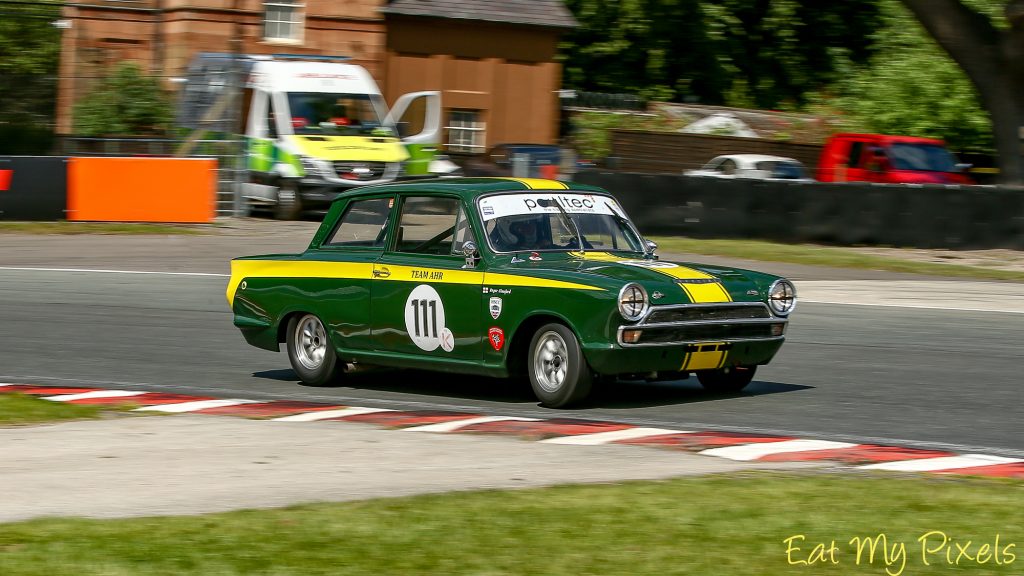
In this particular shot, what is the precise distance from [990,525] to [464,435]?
10.6 feet

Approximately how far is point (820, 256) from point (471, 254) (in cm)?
1274

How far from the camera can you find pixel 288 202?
25391mm

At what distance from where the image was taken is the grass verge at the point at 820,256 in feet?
65.8

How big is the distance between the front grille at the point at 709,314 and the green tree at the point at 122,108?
906 inches

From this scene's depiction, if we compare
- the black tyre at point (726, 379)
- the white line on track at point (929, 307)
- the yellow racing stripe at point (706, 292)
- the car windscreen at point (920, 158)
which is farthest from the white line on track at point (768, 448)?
the car windscreen at point (920, 158)

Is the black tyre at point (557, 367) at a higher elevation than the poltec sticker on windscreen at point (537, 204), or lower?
lower

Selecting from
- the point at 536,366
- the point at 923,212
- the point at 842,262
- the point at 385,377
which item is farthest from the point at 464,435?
the point at 923,212

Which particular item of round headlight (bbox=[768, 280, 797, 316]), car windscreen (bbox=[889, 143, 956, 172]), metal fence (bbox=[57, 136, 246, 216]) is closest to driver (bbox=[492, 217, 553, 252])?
round headlight (bbox=[768, 280, 797, 316])

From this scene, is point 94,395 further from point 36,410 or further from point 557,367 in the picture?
point 557,367

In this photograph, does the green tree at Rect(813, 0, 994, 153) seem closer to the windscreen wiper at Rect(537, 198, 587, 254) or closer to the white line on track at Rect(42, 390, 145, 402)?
the windscreen wiper at Rect(537, 198, 587, 254)

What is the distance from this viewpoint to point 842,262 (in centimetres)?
2061

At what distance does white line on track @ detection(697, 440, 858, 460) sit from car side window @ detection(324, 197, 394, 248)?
10.8 ft

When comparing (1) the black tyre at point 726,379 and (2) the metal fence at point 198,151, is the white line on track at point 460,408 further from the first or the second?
(2) the metal fence at point 198,151

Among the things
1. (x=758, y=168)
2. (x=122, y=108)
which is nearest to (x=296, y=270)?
(x=758, y=168)
